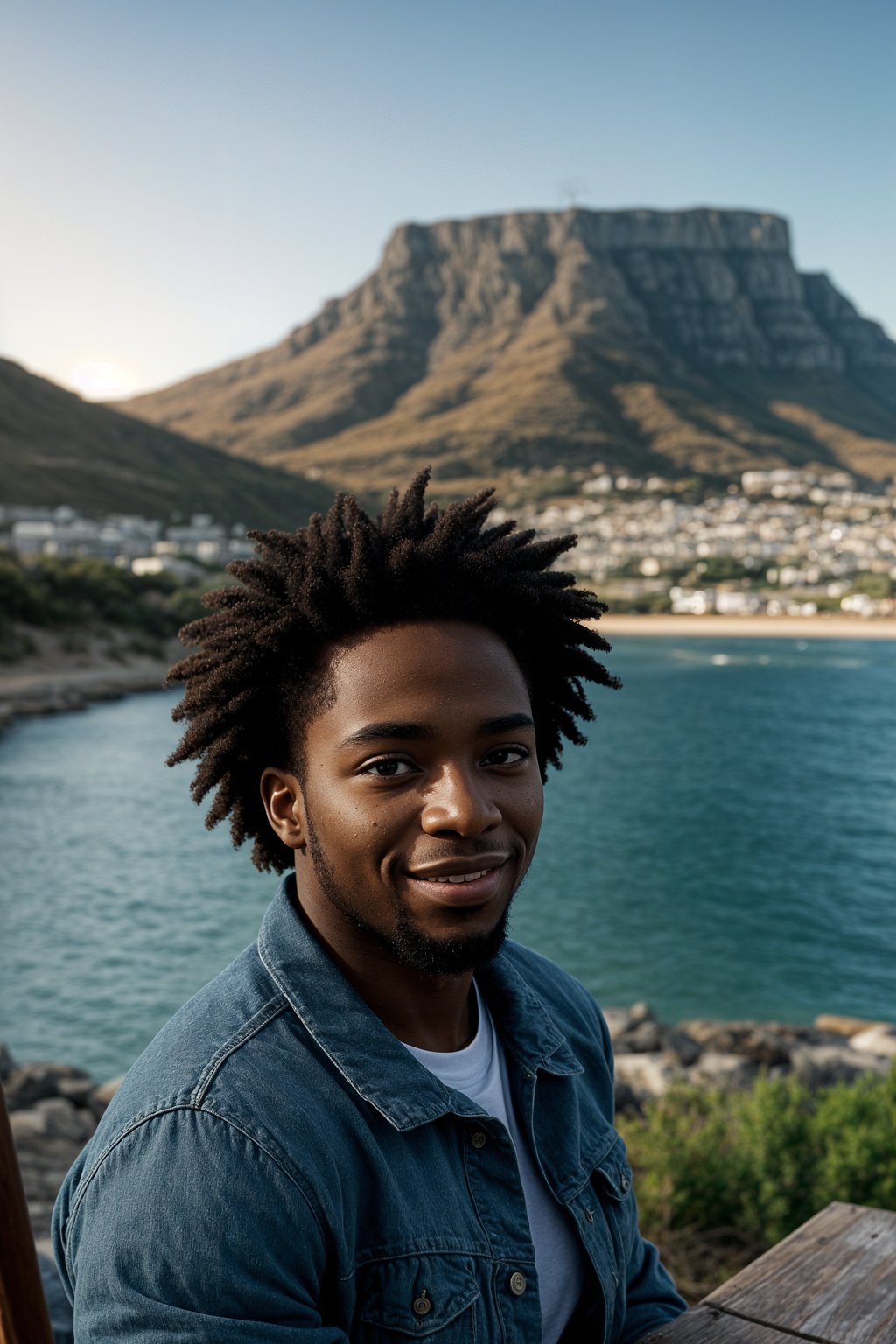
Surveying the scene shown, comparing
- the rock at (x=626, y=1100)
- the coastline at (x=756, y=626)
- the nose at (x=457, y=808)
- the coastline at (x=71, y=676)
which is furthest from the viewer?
the coastline at (x=756, y=626)

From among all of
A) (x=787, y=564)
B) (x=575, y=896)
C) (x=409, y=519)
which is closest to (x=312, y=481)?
(x=787, y=564)

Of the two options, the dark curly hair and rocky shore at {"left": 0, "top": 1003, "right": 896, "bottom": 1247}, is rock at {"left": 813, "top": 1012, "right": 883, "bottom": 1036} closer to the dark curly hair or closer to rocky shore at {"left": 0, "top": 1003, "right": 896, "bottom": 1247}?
rocky shore at {"left": 0, "top": 1003, "right": 896, "bottom": 1247}

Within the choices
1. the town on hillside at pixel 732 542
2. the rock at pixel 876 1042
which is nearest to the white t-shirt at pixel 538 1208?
the rock at pixel 876 1042

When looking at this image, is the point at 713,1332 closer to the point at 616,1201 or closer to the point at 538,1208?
the point at 616,1201

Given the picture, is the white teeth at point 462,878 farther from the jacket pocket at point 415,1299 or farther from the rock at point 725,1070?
the rock at point 725,1070

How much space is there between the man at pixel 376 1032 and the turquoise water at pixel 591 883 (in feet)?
32.3

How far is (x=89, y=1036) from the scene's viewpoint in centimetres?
1129

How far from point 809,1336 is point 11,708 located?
119 ft

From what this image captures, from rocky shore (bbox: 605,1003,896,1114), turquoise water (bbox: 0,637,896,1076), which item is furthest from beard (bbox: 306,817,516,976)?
turquoise water (bbox: 0,637,896,1076)

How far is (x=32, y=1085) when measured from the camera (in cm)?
805

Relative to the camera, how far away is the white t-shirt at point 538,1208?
1481 mm

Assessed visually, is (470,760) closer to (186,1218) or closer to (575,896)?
(186,1218)

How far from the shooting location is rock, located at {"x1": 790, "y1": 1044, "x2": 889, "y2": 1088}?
889 cm

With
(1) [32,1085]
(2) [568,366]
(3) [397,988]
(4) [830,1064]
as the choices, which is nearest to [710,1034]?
(4) [830,1064]
